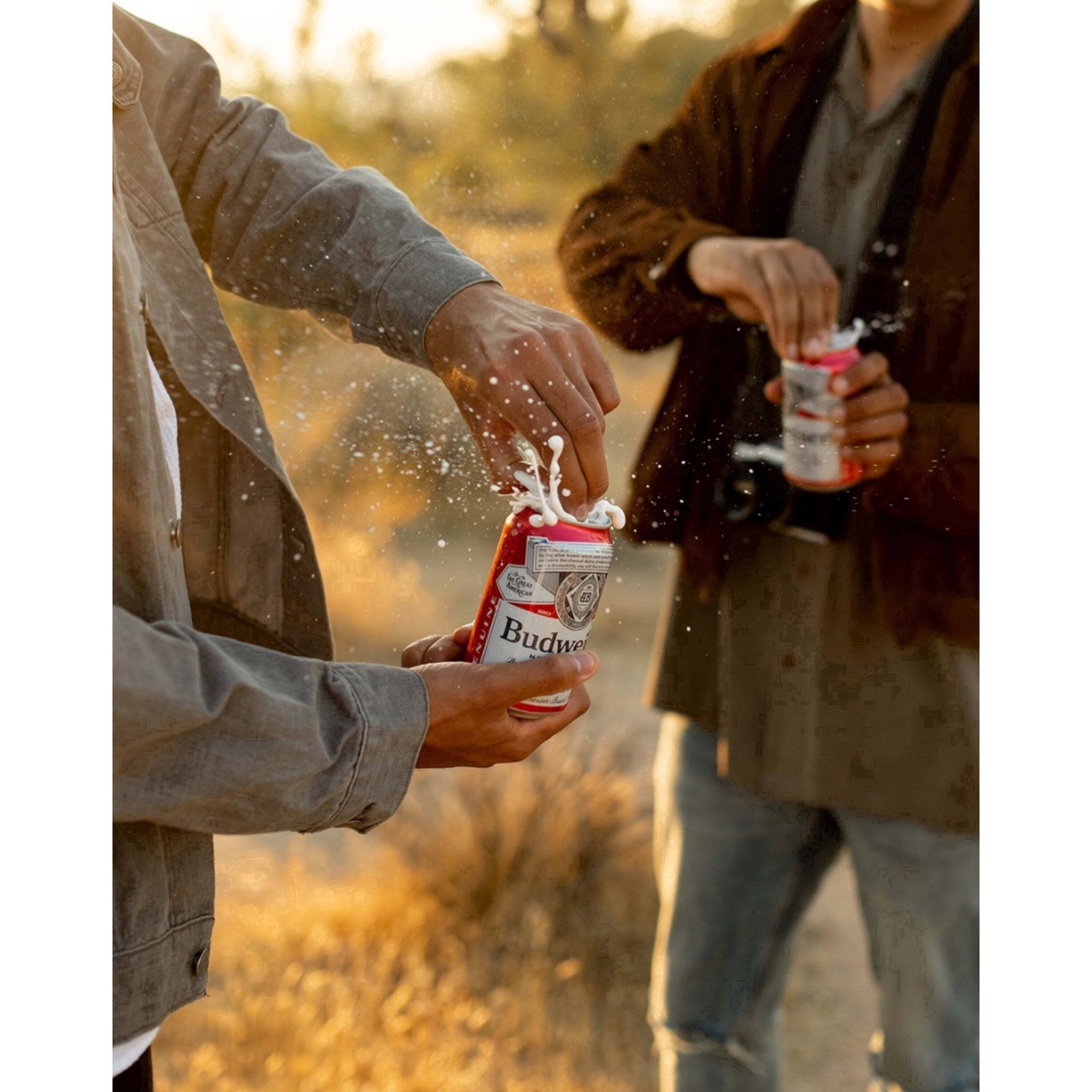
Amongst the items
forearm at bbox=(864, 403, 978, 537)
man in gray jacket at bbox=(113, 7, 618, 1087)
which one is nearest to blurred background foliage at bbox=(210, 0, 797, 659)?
man in gray jacket at bbox=(113, 7, 618, 1087)

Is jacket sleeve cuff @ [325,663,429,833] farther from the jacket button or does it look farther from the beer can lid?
the beer can lid

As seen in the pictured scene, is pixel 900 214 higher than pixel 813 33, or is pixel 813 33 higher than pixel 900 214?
pixel 813 33

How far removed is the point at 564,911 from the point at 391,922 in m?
0.23

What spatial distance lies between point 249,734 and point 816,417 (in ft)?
1.69

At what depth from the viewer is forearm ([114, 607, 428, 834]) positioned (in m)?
0.38

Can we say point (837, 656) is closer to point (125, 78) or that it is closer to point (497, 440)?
point (497, 440)

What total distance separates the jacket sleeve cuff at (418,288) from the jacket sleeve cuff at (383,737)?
21 cm

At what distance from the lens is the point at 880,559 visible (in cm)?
79

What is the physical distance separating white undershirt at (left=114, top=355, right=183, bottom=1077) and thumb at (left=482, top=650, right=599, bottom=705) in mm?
189

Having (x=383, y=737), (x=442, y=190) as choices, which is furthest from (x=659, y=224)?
(x=383, y=737)

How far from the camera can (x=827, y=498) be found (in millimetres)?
807

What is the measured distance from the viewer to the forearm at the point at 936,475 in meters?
0.75

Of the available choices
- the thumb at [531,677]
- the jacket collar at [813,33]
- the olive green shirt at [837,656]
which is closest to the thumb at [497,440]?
the thumb at [531,677]

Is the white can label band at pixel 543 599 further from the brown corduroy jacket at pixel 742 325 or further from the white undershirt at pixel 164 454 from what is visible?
the brown corduroy jacket at pixel 742 325
